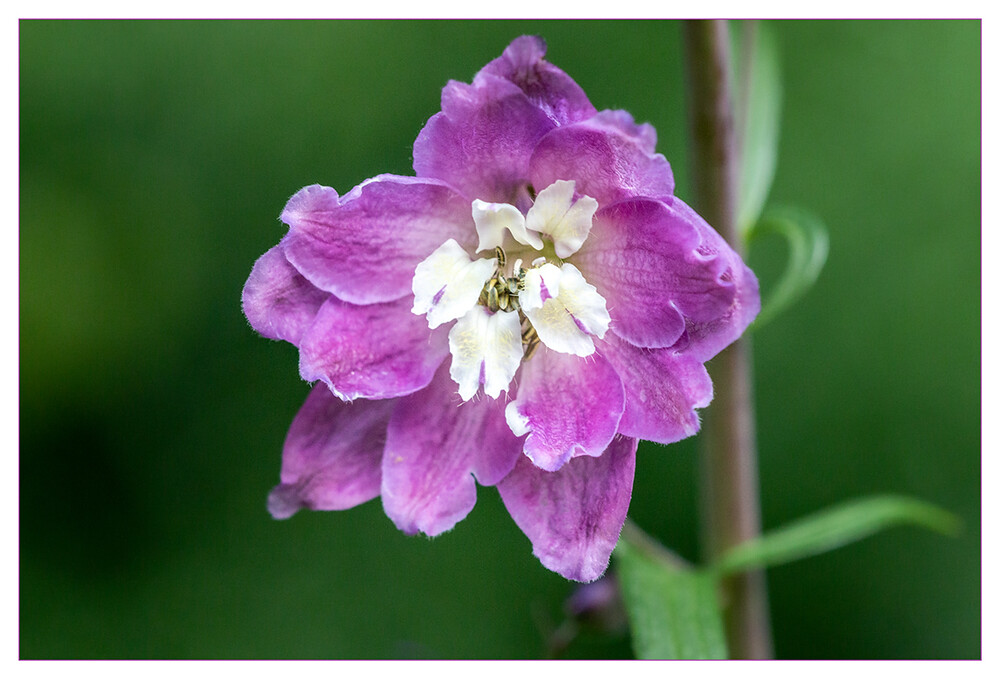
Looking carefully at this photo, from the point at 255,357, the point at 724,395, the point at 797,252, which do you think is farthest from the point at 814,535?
the point at 255,357

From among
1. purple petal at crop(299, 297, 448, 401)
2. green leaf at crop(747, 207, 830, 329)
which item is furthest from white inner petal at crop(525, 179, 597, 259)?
green leaf at crop(747, 207, 830, 329)

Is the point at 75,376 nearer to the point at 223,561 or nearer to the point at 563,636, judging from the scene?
the point at 223,561

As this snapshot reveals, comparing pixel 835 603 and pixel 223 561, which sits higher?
pixel 223 561

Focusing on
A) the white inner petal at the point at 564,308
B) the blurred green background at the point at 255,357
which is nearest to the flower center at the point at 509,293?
the white inner petal at the point at 564,308

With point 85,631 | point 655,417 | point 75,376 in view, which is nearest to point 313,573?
point 85,631

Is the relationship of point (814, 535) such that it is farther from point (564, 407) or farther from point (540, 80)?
point (540, 80)

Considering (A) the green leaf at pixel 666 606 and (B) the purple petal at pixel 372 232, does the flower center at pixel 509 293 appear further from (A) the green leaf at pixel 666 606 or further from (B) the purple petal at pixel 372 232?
(A) the green leaf at pixel 666 606

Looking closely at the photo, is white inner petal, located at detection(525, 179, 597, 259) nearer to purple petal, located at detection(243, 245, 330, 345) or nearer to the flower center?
the flower center
